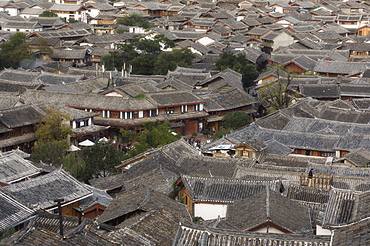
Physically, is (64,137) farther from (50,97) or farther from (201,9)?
(201,9)

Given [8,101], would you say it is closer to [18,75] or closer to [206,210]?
[18,75]

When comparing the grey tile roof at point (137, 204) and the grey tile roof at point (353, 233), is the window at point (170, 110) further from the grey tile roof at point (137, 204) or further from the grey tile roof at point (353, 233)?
the grey tile roof at point (353, 233)

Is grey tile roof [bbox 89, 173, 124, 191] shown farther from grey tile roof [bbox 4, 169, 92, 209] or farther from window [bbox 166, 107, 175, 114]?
window [bbox 166, 107, 175, 114]

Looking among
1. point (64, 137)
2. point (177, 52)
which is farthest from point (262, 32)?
point (64, 137)

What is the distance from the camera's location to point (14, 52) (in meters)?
61.9

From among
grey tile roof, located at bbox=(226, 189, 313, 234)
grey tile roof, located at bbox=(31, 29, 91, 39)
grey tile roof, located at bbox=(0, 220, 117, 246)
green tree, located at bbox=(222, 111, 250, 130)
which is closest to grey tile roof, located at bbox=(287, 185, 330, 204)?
grey tile roof, located at bbox=(226, 189, 313, 234)

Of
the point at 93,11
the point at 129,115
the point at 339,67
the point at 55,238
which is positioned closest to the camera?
the point at 55,238

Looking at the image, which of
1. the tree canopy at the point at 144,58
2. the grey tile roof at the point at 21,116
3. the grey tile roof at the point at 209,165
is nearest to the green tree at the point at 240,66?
the tree canopy at the point at 144,58

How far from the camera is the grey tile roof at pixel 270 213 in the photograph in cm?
1747

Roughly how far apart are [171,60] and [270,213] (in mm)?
44157

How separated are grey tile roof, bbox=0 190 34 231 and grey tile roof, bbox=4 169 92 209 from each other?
1.77 meters

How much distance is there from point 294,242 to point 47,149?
20951 millimetres

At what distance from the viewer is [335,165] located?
29.6m

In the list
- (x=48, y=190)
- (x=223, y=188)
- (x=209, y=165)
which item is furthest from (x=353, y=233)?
(x=209, y=165)
